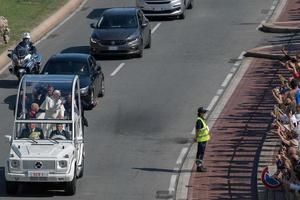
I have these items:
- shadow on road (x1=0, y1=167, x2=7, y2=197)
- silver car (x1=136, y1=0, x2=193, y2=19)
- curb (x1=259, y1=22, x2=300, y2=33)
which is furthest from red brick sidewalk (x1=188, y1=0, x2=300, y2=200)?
silver car (x1=136, y1=0, x2=193, y2=19)

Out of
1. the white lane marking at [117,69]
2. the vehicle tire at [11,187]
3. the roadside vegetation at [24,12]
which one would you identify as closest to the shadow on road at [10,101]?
the white lane marking at [117,69]

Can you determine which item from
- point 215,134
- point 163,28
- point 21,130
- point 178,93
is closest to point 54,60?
point 178,93

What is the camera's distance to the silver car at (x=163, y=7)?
4584 centimetres

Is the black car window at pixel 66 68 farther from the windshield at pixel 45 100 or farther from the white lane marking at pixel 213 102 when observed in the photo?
the windshield at pixel 45 100

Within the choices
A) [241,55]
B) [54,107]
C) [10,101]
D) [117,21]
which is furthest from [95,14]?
[54,107]

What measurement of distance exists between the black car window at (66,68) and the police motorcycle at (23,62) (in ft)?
6.40

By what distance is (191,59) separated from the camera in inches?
1542

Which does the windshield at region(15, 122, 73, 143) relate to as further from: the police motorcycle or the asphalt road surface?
the police motorcycle

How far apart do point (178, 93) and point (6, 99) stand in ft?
16.9

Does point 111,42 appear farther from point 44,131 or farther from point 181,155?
point 44,131

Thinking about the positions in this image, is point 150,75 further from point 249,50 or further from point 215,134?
point 215,134

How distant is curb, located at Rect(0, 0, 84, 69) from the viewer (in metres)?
39.5

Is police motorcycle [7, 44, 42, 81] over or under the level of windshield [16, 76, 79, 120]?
under

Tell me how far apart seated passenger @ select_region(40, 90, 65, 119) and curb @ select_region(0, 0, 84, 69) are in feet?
45.5
